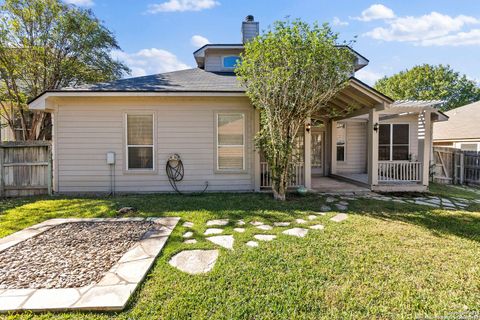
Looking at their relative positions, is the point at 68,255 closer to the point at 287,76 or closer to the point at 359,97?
the point at 287,76

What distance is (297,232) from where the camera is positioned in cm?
403

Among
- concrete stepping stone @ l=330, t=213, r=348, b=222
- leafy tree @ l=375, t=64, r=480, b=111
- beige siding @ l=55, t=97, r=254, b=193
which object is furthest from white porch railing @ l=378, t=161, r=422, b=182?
leafy tree @ l=375, t=64, r=480, b=111

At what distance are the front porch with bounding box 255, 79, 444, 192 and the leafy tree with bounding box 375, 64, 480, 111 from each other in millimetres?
28305

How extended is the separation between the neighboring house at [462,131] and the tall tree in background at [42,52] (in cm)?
2028

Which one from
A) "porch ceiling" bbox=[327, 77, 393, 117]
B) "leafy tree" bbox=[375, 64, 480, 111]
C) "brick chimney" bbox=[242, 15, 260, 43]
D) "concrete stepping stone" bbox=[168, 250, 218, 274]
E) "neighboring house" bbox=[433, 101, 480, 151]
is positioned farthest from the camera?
"leafy tree" bbox=[375, 64, 480, 111]

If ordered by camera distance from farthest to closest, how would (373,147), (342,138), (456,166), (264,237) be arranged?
(342,138)
(456,166)
(373,147)
(264,237)

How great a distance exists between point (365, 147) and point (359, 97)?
4512 mm

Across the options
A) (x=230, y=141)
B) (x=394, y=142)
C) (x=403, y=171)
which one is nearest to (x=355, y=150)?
(x=394, y=142)

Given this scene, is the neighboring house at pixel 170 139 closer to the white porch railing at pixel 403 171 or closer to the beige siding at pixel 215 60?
the white porch railing at pixel 403 171

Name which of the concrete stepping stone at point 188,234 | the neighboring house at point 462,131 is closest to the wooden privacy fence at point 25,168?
the concrete stepping stone at point 188,234

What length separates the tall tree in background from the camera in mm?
9203

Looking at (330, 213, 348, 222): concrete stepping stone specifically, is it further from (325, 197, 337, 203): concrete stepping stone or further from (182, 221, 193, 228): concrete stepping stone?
(182, 221, 193, 228): concrete stepping stone

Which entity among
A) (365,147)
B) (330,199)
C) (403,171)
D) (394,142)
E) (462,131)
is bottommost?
(330,199)

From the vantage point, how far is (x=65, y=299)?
7.50 ft
